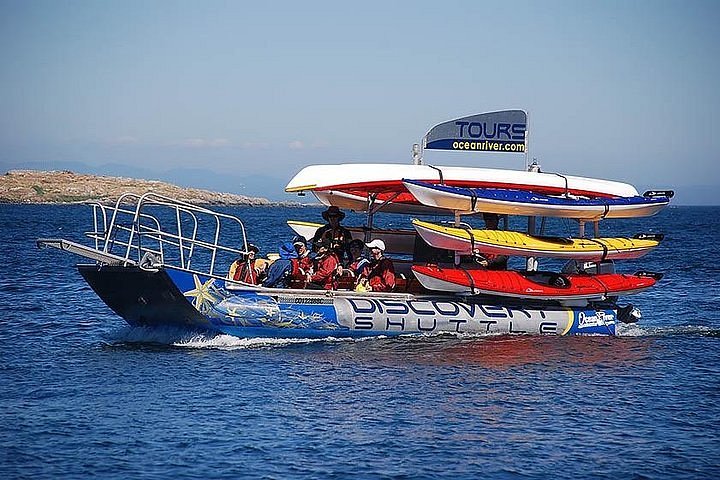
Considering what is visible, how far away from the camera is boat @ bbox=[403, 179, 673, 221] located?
18484 millimetres

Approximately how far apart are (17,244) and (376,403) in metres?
37.3

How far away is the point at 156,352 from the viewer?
17.5 metres

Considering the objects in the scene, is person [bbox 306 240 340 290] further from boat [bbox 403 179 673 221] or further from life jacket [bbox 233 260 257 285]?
boat [bbox 403 179 673 221]

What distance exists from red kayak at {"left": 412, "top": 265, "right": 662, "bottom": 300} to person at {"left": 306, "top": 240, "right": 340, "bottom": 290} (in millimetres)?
1597

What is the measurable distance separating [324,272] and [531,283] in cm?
399

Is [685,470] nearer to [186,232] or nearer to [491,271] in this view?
[491,271]

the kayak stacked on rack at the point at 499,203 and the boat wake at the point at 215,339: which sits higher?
the kayak stacked on rack at the point at 499,203

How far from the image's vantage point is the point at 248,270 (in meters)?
18.7

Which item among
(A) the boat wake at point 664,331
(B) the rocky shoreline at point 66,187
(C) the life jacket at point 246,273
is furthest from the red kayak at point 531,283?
(B) the rocky shoreline at point 66,187

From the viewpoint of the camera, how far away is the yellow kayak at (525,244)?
727 inches

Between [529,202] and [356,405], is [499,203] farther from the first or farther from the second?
[356,405]

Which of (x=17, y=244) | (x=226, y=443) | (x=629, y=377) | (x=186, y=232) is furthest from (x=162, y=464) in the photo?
(x=186, y=232)

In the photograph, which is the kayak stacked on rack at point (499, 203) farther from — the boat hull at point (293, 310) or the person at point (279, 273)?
the person at point (279, 273)

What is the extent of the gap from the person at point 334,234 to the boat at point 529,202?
8.15ft
